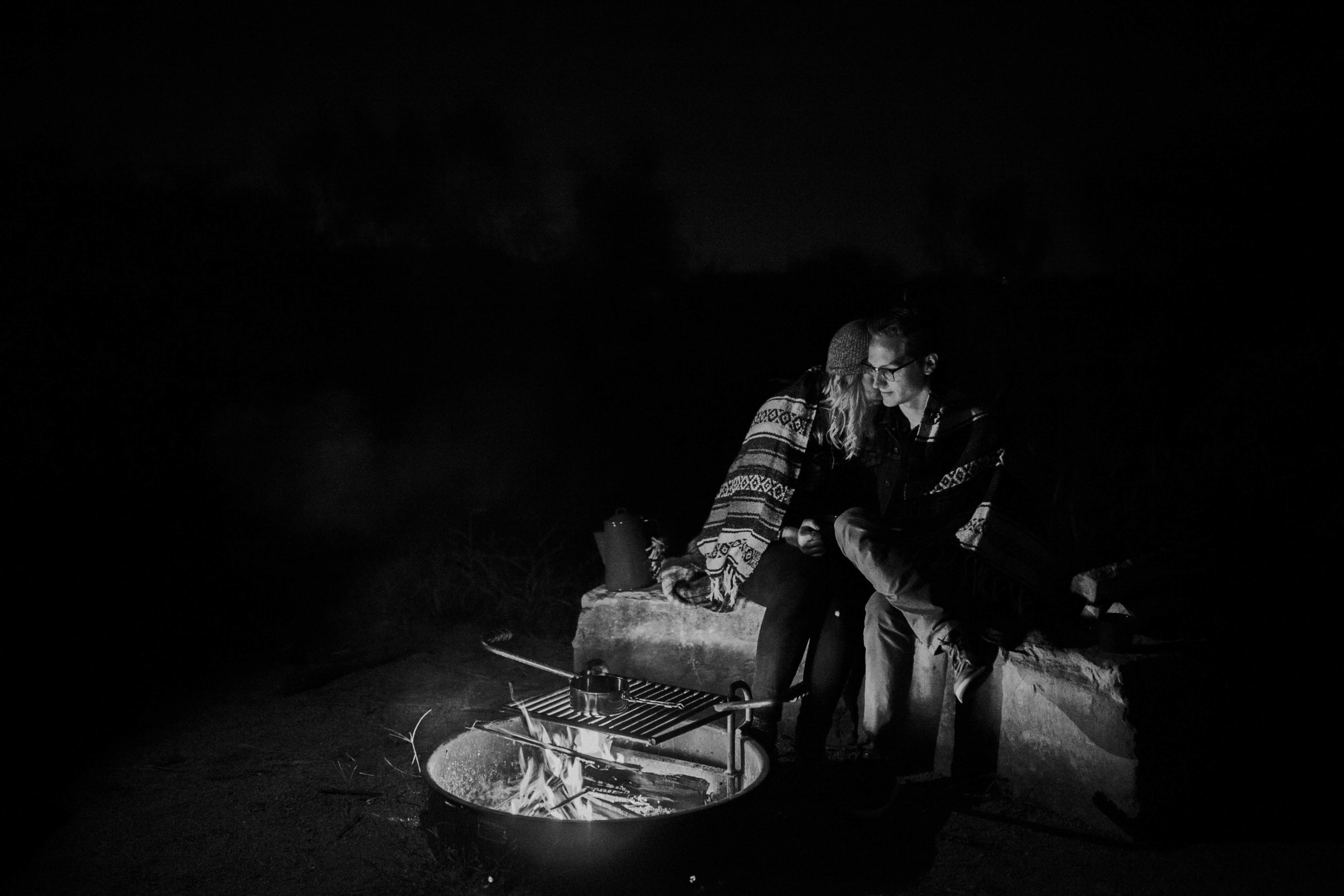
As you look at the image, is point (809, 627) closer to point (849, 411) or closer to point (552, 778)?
point (849, 411)

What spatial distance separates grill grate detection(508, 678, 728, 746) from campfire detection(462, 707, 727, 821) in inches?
2.2

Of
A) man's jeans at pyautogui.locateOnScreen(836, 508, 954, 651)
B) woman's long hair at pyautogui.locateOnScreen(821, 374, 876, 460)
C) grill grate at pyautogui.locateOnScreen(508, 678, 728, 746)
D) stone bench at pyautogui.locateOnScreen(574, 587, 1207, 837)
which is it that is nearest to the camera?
grill grate at pyautogui.locateOnScreen(508, 678, 728, 746)

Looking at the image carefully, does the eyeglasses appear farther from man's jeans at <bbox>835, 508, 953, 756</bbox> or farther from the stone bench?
the stone bench

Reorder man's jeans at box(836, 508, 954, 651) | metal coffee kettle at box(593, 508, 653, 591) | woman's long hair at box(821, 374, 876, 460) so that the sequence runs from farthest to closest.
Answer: metal coffee kettle at box(593, 508, 653, 591) → woman's long hair at box(821, 374, 876, 460) → man's jeans at box(836, 508, 954, 651)

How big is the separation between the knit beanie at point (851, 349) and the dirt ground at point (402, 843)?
1.47 meters

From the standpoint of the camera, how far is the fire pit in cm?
229

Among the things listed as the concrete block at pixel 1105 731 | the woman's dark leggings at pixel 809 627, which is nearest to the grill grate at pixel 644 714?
the woman's dark leggings at pixel 809 627

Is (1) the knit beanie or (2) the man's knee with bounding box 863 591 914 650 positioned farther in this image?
(1) the knit beanie

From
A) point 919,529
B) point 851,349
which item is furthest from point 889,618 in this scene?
point 851,349

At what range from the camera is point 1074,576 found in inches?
131

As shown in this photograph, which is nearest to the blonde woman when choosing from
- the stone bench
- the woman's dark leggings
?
the woman's dark leggings

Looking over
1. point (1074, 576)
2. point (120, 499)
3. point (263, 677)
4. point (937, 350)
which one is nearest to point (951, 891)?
point (1074, 576)

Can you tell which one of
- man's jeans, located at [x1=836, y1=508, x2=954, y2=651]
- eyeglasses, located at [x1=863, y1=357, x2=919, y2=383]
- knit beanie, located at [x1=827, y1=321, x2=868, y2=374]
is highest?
knit beanie, located at [x1=827, y1=321, x2=868, y2=374]

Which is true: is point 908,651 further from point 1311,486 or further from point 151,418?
point 151,418
